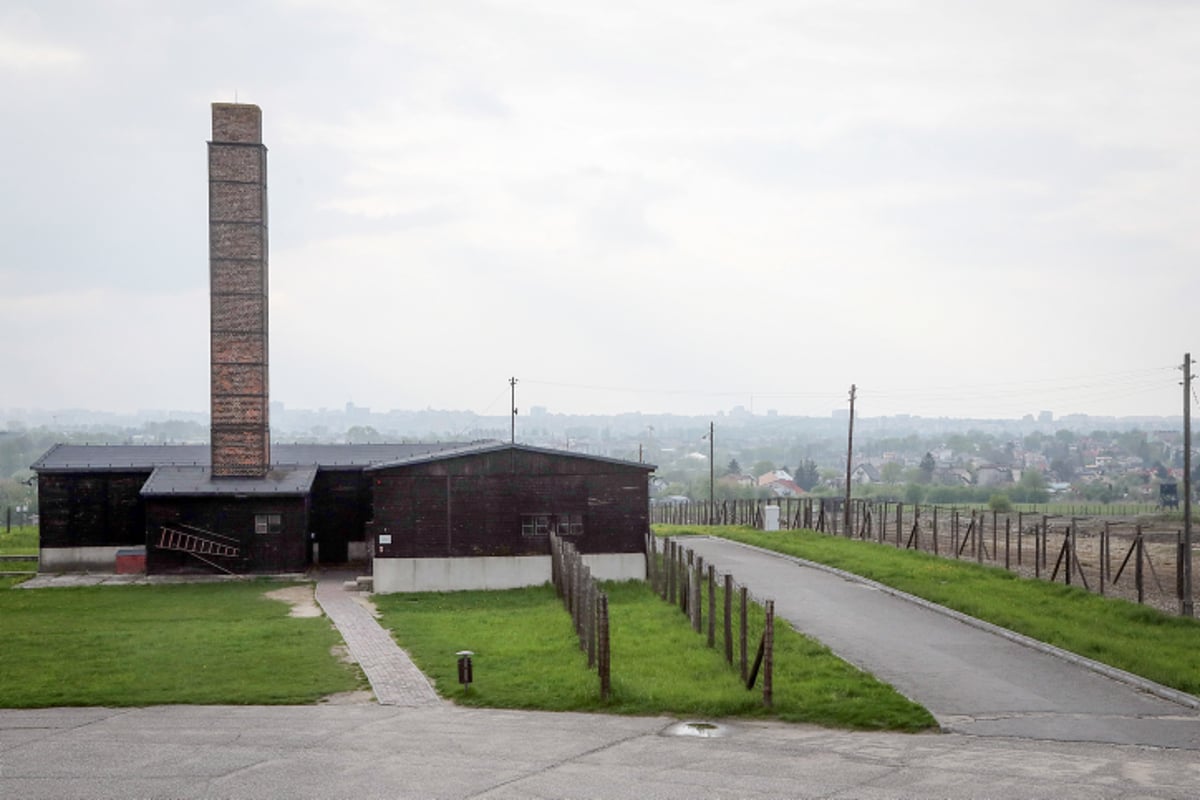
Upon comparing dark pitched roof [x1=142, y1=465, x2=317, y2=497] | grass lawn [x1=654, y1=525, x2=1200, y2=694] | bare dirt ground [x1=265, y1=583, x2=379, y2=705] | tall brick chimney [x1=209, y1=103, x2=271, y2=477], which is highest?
tall brick chimney [x1=209, y1=103, x2=271, y2=477]

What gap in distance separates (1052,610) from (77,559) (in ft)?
108

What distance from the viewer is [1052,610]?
92.3 ft

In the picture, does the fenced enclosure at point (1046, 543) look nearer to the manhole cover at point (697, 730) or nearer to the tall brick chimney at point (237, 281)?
the manhole cover at point (697, 730)

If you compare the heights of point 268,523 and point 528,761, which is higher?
point 268,523

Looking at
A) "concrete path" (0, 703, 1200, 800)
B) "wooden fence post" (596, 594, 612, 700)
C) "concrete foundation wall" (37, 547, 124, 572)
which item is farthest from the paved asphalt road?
"concrete foundation wall" (37, 547, 124, 572)

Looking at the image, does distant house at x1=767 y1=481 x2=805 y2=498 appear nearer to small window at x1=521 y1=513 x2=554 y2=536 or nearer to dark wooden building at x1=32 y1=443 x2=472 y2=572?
dark wooden building at x1=32 y1=443 x2=472 y2=572

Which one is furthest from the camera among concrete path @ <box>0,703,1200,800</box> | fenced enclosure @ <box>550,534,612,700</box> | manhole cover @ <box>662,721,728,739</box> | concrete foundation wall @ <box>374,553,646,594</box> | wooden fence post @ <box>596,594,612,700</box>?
concrete foundation wall @ <box>374,553,646,594</box>

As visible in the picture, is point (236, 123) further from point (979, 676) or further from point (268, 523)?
point (979, 676)

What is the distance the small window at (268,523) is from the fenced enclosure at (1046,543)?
21642 millimetres

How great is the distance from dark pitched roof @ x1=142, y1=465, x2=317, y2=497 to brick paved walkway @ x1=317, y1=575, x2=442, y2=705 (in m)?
7.41

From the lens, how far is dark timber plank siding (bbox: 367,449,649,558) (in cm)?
3603

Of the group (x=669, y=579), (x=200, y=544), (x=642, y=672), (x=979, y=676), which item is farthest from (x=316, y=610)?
(x=979, y=676)

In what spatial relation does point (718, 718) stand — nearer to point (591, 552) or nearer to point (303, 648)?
point (303, 648)

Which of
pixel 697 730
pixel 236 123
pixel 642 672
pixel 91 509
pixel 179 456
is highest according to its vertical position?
pixel 236 123
